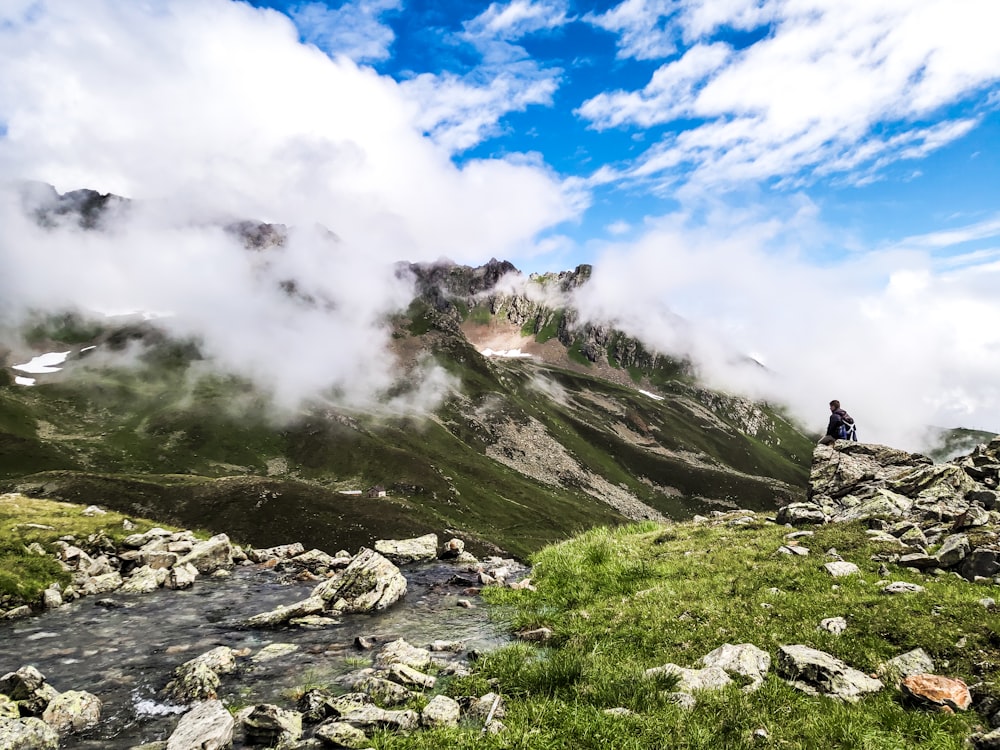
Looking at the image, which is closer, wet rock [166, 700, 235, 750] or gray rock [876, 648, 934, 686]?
wet rock [166, 700, 235, 750]

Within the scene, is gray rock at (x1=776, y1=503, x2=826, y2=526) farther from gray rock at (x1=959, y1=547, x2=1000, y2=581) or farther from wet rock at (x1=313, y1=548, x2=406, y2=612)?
wet rock at (x1=313, y1=548, x2=406, y2=612)

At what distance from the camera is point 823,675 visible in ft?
34.3

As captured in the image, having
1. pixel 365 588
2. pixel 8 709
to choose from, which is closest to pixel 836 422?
pixel 365 588

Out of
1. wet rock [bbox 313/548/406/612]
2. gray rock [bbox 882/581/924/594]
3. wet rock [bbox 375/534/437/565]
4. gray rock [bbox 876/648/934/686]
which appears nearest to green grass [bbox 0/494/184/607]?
wet rock [bbox 313/548/406/612]

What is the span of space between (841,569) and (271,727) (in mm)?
16947

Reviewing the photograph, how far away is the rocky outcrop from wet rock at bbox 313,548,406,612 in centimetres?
1862

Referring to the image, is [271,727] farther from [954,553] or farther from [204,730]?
[954,553]

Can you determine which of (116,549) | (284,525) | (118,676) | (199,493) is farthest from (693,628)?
(199,493)

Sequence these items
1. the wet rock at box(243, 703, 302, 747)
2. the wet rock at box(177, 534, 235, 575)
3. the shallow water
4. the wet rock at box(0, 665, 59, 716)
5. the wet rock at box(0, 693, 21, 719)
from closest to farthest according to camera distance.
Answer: the wet rock at box(243, 703, 302, 747) → the wet rock at box(0, 693, 21, 719) → the wet rock at box(0, 665, 59, 716) → the shallow water → the wet rock at box(177, 534, 235, 575)

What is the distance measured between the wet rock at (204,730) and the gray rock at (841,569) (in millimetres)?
17256

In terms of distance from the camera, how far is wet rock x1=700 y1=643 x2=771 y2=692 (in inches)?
427

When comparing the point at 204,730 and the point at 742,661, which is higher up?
the point at 742,661

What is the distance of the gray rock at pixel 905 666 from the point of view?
34.2 ft

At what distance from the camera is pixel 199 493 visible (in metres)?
155
